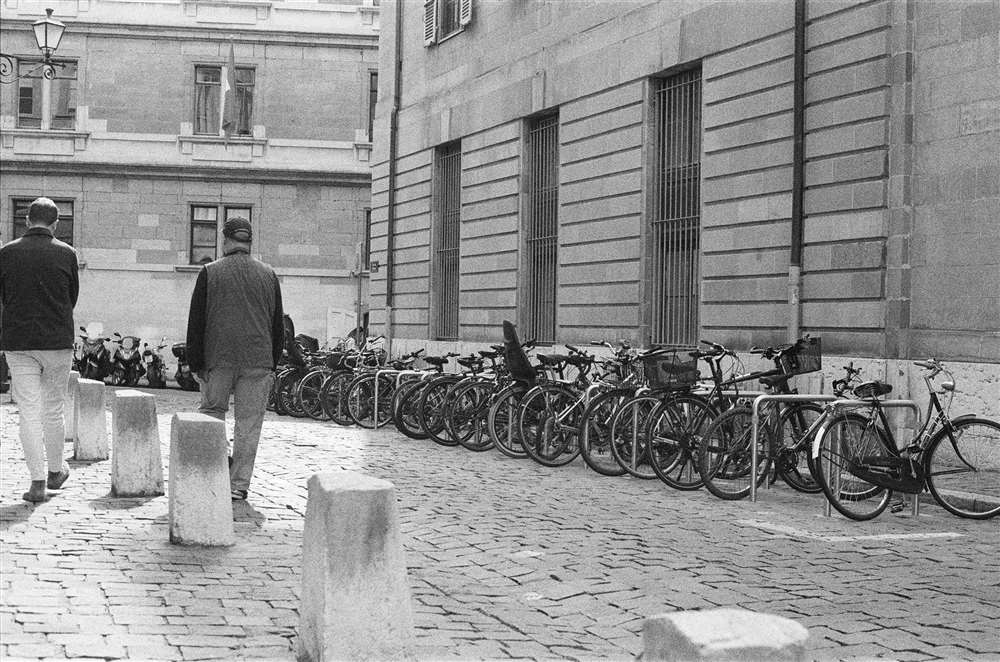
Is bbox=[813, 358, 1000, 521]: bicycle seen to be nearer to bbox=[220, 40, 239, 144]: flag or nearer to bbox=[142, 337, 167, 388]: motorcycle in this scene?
bbox=[142, 337, 167, 388]: motorcycle

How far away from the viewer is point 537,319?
19.1 m

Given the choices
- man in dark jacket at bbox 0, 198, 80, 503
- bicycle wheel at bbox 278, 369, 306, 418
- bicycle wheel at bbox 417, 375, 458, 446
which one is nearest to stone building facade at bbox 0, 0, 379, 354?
bicycle wheel at bbox 278, 369, 306, 418

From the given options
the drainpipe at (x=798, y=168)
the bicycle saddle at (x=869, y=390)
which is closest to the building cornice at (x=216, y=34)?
the drainpipe at (x=798, y=168)

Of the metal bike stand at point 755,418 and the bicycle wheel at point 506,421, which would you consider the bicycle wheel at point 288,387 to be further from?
the metal bike stand at point 755,418

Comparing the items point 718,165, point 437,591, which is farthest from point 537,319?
point 437,591

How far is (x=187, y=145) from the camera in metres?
34.1

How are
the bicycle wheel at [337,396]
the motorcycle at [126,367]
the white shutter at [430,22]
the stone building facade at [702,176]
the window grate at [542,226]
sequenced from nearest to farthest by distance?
the stone building facade at [702,176] < the bicycle wheel at [337,396] < the window grate at [542,226] < the white shutter at [430,22] < the motorcycle at [126,367]

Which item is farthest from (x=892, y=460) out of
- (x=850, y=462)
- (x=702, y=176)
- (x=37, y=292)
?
(x=702, y=176)

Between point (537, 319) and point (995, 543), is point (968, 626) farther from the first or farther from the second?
point (537, 319)

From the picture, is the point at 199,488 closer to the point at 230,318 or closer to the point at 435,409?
the point at 230,318

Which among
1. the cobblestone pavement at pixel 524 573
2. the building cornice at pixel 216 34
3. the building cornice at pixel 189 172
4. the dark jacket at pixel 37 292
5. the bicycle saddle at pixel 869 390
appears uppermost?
the building cornice at pixel 216 34

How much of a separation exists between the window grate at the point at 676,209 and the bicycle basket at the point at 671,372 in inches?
192

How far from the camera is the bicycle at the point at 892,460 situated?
8789mm

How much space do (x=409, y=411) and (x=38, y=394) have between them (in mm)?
6503
